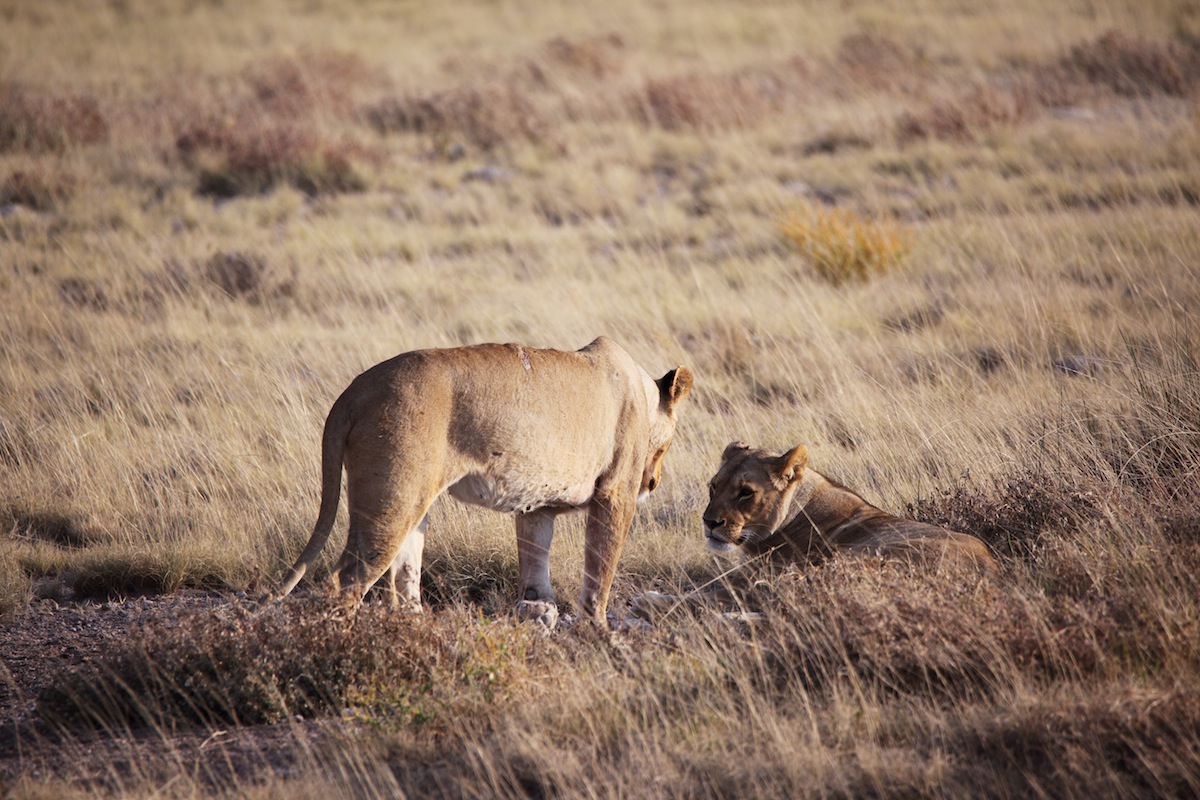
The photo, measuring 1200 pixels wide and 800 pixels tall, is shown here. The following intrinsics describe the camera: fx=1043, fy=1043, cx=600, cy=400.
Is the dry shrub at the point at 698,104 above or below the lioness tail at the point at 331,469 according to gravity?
above

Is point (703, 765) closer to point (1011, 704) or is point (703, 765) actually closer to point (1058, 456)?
point (1011, 704)

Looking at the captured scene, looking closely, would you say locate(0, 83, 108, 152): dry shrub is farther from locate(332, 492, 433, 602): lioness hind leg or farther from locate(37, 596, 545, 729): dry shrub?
locate(332, 492, 433, 602): lioness hind leg

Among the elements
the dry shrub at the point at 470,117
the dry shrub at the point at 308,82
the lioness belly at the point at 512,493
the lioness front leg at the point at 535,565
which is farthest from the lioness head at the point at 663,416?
the dry shrub at the point at 308,82

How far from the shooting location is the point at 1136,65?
20781 mm

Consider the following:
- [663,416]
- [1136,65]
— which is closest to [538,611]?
[663,416]

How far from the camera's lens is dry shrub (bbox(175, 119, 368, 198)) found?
54.1 ft

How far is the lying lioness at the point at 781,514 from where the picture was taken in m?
5.88

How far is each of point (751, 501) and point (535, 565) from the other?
131 cm

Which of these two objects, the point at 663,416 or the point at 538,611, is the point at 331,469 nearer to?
the point at 538,611

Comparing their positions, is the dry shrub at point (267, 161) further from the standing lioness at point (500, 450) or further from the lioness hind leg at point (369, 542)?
the lioness hind leg at point (369, 542)

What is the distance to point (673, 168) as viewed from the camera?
58.2 ft

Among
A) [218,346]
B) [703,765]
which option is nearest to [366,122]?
[218,346]

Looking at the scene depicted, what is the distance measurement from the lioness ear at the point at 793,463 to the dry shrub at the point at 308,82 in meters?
17.1

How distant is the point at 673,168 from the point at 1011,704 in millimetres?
14746
